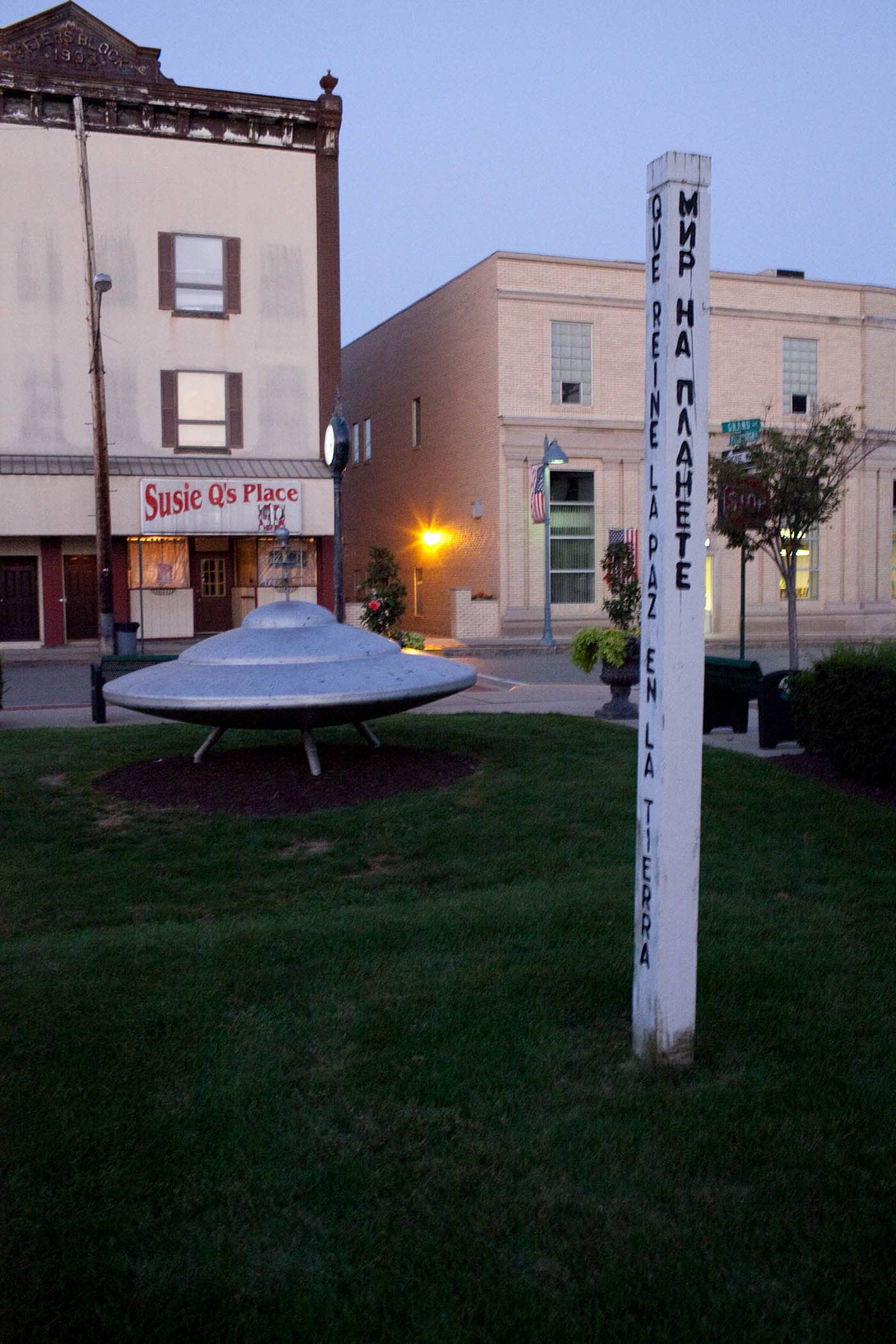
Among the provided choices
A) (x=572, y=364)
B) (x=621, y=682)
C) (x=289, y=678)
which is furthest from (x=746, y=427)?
(x=572, y=364)

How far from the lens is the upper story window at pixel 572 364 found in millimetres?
31547

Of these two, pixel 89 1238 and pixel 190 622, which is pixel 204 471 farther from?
pixel 89 1238

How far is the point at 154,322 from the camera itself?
28.0 meters

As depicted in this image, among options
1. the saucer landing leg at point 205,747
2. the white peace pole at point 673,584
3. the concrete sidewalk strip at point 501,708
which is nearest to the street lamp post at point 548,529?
the concrete sidewalk strip at point 501,708

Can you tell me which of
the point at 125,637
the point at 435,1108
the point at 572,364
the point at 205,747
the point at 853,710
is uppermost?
the point at 572,364

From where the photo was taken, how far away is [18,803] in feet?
28.3

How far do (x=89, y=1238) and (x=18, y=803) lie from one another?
594cm

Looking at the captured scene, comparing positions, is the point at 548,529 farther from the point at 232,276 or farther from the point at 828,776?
the point at 828,776

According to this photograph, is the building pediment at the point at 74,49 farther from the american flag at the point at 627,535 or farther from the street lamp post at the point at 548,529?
the american flag at the point at 627,535

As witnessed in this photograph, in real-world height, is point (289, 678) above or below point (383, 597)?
below

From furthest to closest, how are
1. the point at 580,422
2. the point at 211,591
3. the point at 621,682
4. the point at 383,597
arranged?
the point at 580,422 → the point at 211,591 → the point at 383,597 → the point at 621,682

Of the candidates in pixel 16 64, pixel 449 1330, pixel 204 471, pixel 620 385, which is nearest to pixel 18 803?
pixel 449 1330

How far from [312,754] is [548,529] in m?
22.2

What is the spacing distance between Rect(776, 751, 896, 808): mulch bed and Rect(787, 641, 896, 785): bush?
0.08 metres
